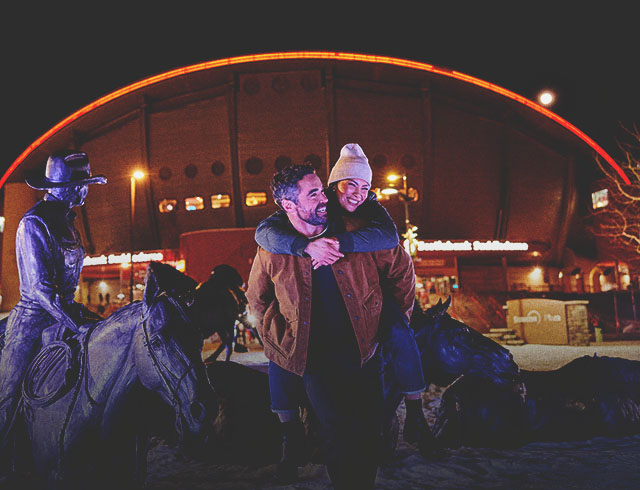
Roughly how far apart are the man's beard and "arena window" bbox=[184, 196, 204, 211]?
29.1m

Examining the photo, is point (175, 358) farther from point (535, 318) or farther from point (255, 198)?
point (255, 198)

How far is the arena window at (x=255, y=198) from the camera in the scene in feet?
96.2

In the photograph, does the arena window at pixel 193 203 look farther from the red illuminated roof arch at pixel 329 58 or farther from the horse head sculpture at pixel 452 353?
the horse head sculpture at pixel 452 353

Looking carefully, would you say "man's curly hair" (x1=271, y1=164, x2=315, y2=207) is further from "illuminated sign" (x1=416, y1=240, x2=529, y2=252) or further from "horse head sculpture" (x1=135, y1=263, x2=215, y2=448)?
"illuminated sign" (x1=416, y1=240, x2=529, y2=252)

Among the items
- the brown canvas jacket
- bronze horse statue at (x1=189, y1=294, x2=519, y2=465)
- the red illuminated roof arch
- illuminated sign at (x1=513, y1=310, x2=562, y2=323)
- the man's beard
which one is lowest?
illuminated sign at (x1=513, y1=310, x2=562, y2=323)

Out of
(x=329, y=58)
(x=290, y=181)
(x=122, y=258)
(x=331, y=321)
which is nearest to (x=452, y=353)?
(x=331, y=321)

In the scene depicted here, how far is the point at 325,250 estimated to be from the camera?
2.19m

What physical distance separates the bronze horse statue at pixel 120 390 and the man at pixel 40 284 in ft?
1.26

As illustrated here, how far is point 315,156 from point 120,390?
27095 millimetres

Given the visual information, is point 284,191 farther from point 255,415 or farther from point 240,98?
point 240,98

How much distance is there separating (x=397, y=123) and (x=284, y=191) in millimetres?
28691

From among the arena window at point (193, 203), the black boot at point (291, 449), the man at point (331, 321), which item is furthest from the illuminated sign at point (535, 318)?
the arena window at point (193, 203)

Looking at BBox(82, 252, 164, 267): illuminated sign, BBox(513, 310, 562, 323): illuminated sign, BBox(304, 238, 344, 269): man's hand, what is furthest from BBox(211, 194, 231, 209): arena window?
BBox(304, 238, 344, 269): man's hand

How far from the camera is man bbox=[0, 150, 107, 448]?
295 cm
